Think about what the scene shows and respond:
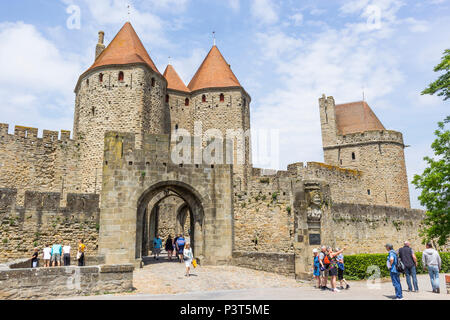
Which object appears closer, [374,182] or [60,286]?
[60,286]

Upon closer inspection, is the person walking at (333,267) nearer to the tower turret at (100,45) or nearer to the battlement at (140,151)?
the battlement at (140,151)

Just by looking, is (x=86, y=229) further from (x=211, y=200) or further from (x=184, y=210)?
(x=184, y=210)

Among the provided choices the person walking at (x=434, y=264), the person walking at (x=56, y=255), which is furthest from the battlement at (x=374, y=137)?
the person walking at (x=56, y=255)

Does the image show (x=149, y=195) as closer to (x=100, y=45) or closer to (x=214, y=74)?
(x=214, y=74)

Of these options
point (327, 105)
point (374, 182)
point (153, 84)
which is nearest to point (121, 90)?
point (153, 84)

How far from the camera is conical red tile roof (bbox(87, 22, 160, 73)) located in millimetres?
26516

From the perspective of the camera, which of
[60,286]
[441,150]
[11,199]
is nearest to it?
[60,286]

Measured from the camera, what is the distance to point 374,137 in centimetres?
3512

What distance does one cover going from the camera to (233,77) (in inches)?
1298

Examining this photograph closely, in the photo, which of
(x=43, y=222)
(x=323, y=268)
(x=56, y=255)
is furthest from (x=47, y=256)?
(x=323, y=268)

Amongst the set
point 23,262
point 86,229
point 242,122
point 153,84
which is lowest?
point 23,262

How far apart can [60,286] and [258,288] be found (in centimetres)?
551

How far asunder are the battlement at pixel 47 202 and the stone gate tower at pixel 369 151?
87.3ft

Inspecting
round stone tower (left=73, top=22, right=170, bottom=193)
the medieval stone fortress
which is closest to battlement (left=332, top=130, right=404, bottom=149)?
the medieval stone fortress
